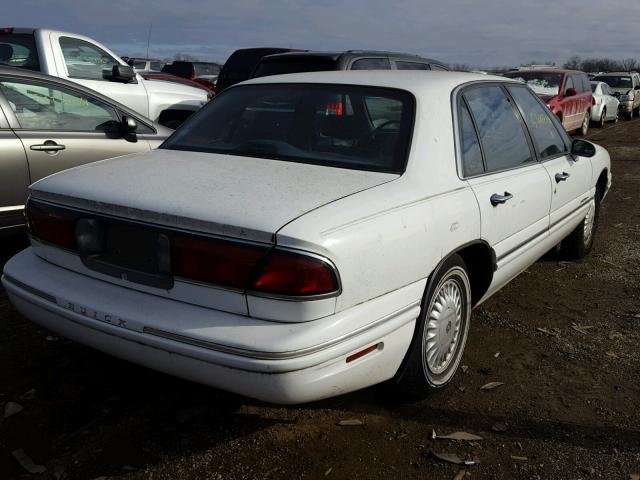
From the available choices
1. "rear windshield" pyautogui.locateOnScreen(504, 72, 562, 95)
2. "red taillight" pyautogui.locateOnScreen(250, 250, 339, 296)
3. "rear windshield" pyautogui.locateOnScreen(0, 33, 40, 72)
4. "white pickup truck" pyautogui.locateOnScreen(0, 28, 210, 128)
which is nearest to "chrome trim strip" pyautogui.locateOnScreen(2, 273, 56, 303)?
"red taillight" pyautogui.locateOnScreen(250, 250, 339, 296)

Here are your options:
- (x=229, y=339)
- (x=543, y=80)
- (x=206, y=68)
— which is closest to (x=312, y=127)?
(x=229, y=339)

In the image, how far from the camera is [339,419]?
2.93m

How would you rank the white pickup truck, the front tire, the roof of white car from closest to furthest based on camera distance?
the front tire
the roof of white car
the white pickup truck

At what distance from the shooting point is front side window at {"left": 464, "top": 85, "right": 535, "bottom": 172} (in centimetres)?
346

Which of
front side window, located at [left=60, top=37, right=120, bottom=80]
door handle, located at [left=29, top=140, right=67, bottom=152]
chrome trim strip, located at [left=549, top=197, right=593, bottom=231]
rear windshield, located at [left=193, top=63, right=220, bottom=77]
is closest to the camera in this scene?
chrome trim strip, located at [left=549, top=197, right=593, bottom=231]

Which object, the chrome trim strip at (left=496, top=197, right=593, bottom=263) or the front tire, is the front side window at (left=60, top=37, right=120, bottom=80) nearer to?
the chrome trim strip at (left=496, top=197, right=593, bottom=263)

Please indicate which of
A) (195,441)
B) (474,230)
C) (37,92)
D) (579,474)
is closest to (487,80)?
(474,230)

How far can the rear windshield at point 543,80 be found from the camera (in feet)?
44.3

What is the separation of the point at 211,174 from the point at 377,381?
1133 mm

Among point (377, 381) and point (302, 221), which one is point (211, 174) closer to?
point (302, 221)

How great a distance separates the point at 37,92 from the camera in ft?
16.7

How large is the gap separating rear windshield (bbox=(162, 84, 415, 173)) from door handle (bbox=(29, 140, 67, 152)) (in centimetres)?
176

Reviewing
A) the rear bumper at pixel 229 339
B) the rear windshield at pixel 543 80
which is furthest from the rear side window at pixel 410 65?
the rear bumper at pixel 229 339

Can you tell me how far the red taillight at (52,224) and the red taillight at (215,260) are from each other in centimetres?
60
